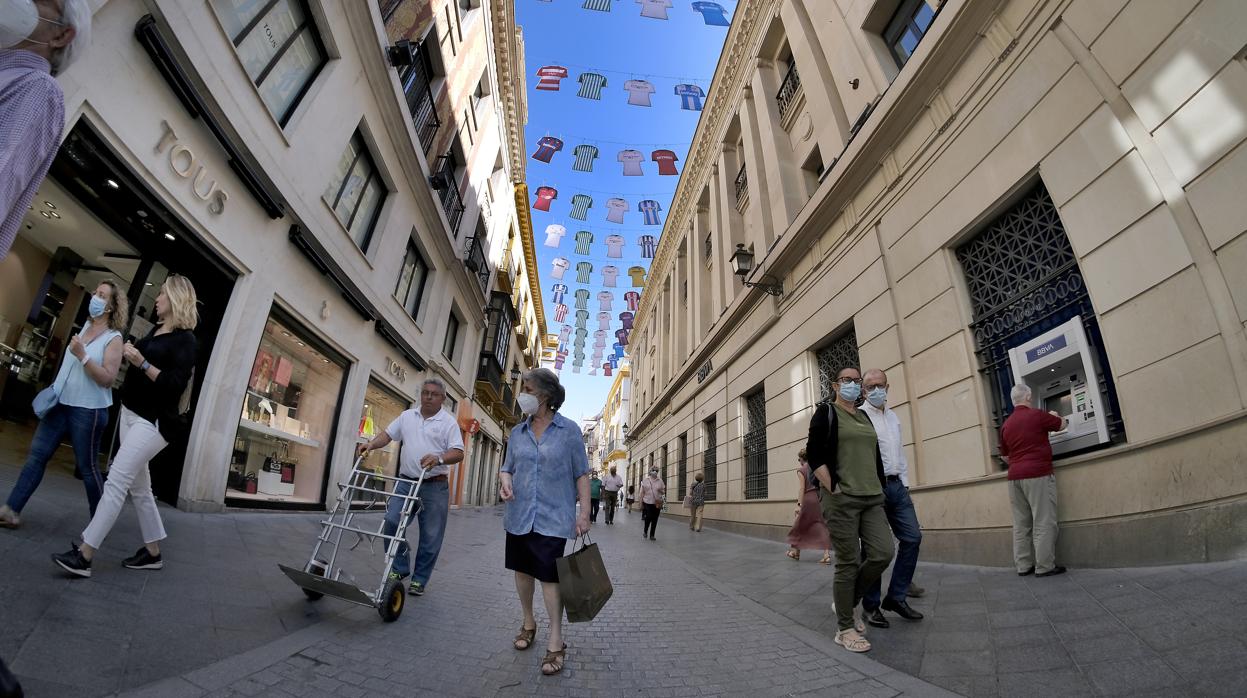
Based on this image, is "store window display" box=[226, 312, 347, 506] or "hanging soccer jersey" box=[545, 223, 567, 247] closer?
"store window display" box=[226, 312, 347, 506]

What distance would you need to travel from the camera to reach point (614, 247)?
21328 millimetres

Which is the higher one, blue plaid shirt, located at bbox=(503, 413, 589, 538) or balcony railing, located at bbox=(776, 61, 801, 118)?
balcony railing, located at bbox=(776, 61, 801, 118)

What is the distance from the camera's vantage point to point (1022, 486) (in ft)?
14.9

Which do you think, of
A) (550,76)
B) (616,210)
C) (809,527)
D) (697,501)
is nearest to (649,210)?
(616,210)

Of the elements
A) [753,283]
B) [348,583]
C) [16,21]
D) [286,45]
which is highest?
[286,45]

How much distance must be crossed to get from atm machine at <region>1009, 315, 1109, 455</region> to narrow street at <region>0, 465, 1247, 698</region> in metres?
1.34

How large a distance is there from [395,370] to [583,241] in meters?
9.90

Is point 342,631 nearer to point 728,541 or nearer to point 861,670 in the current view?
point 861,670

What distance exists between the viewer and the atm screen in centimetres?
487

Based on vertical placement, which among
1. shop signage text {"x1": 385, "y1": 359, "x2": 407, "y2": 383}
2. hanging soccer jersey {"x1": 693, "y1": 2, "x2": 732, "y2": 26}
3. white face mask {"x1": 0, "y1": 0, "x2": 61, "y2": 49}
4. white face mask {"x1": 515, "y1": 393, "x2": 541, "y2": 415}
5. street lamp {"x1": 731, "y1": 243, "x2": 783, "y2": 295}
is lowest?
white face mask {"x1": 515, "y1": 393, "x2": 541, "y2": 415}

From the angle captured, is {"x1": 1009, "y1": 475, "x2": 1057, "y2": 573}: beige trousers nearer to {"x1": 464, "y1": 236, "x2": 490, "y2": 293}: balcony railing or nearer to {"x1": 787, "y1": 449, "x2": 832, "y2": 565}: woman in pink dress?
{"x1": 787, "y1": 449, "x2": 832, "y2": 565}: woman in pink dress

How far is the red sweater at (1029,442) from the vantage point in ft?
14.6

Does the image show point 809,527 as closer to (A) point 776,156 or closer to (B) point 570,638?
(B) point 570,638

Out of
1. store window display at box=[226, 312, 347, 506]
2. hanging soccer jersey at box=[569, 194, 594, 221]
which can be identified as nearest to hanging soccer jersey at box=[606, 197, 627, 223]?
hanging soccer jersey at box=[569, 194, 594, 221]
